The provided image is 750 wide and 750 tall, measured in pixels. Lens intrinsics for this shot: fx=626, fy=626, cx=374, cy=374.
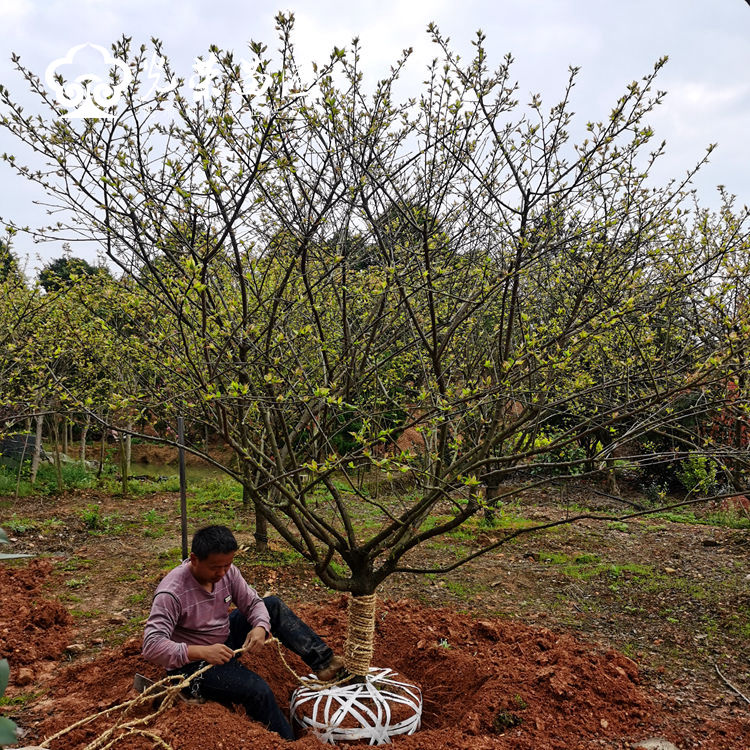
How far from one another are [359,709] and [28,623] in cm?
275

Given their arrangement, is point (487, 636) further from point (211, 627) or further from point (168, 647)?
point (168, 647)

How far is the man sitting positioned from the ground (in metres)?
0.15

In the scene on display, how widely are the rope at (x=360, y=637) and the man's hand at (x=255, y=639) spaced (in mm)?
504

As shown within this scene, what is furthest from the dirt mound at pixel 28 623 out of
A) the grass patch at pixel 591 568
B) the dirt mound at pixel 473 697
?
the grass patch at pixel 591 568

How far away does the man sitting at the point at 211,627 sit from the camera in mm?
2947

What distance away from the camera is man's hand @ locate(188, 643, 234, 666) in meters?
2.93

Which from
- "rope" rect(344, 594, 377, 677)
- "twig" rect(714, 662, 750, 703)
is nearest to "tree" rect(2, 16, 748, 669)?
"rope" rect(344, 594, 377, 677)

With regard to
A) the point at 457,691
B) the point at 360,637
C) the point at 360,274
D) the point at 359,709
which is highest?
the point at 360,274

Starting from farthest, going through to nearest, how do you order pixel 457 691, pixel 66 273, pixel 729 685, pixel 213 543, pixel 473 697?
pixel 66 273 < pixel 729 685 < pixel 457 691 < pixel 473 697 < pixel 213 543

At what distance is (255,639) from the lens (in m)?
3.15

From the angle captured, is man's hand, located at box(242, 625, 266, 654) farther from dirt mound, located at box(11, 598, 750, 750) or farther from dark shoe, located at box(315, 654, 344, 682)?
dark shoe, located at box(315, 654, 344, 682)

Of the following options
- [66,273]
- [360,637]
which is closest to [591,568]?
[360,637]

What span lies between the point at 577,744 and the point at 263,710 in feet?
4.90

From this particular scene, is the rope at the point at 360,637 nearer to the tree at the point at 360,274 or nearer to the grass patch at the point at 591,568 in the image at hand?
the tree at the point at 360,274
